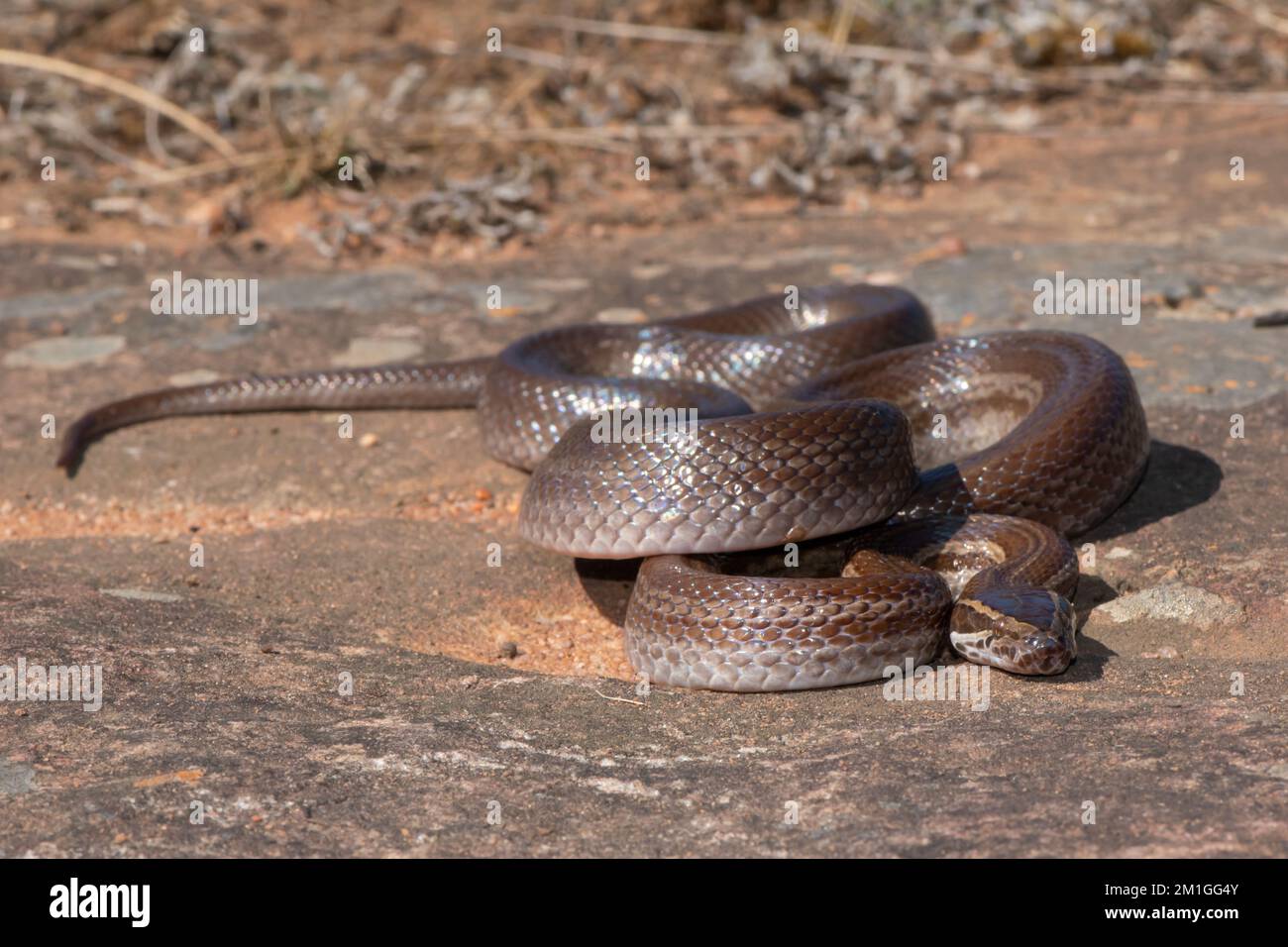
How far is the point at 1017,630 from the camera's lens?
4.82 m

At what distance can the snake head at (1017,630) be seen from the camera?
15.7 ft

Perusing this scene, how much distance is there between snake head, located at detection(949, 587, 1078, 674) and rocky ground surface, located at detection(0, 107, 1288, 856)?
4.8 inches

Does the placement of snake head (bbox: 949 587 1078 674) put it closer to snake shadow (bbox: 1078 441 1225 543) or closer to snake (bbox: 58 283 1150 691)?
snake (bbox: 58 283 1150 691)

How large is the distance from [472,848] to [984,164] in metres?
10.1

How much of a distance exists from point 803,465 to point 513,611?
1.39 metres

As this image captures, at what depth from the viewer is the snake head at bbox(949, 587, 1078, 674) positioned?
4797 mm

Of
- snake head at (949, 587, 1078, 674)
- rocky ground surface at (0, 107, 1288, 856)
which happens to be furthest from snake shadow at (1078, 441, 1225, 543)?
snake head at (949, 587, 1078, 674)

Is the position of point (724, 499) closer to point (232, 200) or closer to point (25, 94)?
point (232, 200)

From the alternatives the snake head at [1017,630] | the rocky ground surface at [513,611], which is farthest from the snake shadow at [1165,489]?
the snake head at [1017,630]

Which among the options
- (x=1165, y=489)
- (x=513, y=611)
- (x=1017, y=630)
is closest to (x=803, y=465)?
(x=1017, y=630)

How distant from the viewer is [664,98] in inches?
516

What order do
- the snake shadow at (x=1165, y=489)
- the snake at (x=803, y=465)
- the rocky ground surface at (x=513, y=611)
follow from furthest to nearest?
the snake shadow at (x=1165, y=489) → the snake at (x=803, y=465) → the rocky ground surface at (x=513, y=611)

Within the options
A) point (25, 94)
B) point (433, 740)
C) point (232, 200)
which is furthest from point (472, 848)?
point (25, 94)

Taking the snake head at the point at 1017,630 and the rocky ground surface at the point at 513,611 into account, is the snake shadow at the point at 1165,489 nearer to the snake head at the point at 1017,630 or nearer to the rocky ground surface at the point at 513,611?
the rocky ground surface at the point at 513,611
